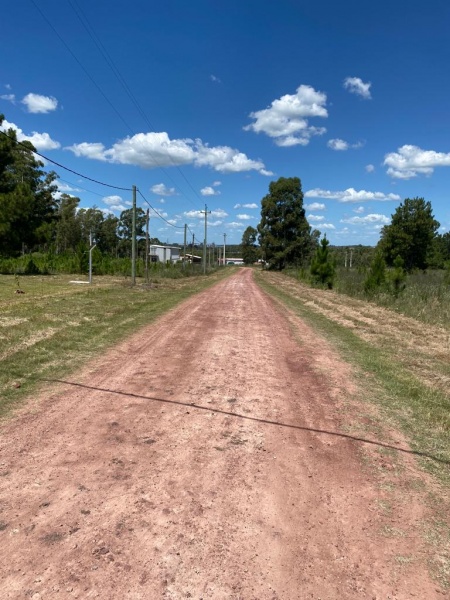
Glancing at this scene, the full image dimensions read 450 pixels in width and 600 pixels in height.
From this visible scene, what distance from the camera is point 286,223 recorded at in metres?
64.8

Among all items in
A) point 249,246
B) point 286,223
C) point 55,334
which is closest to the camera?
point 55,334

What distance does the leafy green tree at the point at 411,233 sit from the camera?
56.1 m

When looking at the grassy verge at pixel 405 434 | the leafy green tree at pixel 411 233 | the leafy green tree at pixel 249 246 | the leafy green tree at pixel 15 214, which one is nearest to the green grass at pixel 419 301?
the grassy verge at pixel 405 434

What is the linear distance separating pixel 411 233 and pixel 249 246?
78.4 m

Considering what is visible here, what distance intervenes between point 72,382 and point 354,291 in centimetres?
2075

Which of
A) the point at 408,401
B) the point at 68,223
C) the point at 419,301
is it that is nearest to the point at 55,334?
the point at 408,401

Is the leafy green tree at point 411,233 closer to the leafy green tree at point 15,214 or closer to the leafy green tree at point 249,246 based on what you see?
the leafy green tree at point 15,214

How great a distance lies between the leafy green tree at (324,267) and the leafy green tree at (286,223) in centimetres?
3492

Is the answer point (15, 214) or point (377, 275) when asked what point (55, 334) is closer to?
point (377, 275)

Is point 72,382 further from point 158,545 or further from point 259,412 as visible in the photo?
point 158,545

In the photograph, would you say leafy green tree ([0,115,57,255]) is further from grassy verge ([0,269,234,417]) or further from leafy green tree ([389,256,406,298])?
leafy green tree ([389,256,406,298])

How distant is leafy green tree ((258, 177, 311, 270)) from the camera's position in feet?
213

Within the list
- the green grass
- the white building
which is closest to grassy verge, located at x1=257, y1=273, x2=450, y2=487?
the green grass

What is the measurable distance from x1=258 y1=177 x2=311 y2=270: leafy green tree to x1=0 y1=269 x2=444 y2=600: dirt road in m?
60.7
